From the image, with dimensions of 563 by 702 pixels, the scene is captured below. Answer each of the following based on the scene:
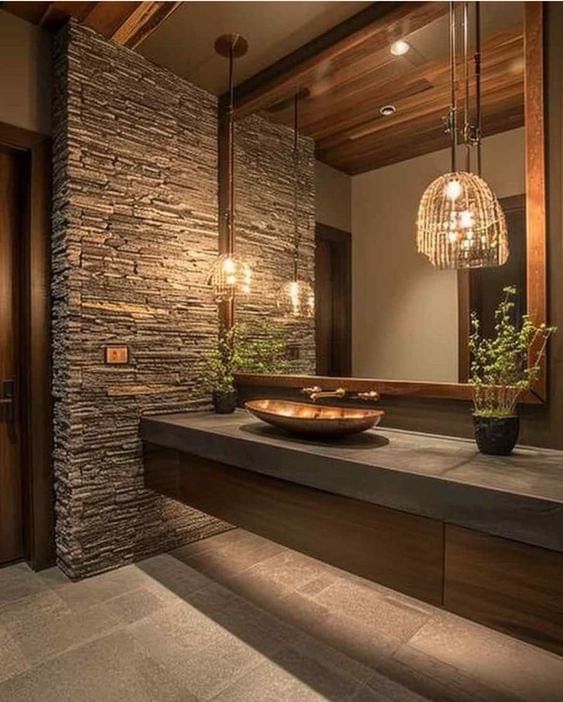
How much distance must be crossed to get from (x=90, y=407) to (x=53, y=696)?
4.00ft

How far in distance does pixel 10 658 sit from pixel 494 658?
6.08ft

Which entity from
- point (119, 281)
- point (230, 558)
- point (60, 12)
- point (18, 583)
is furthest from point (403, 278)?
point (18, 583)

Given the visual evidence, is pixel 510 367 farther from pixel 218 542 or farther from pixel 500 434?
pixel 218 542

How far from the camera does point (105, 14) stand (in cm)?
Result: 226

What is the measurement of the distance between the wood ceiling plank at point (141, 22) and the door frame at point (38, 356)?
2.17 feet

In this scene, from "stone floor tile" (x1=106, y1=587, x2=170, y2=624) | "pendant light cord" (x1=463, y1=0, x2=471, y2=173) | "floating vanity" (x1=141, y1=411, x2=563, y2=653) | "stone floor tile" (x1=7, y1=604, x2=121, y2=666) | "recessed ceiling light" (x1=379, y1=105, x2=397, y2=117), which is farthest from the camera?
"recessed ceiling light" (x1=379, y1=105, x2=397, y2=117)

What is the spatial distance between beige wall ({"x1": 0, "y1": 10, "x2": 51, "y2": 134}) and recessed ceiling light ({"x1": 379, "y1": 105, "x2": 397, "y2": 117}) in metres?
1.72

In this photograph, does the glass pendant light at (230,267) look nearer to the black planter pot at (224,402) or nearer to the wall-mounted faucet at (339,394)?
the black planter pot at (224,402)

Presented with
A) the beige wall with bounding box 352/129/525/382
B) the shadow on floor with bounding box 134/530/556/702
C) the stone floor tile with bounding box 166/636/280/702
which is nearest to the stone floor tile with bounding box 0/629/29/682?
the stone floor tile with bounding box 166/636/280/702

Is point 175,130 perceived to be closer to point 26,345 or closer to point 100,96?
point 100,96

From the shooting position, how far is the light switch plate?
2.45m

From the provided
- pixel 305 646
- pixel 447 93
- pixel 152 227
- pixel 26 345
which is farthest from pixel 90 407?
pixel 447 93

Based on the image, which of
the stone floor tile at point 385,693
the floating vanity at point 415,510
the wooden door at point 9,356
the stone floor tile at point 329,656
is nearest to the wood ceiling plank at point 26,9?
the wooden door at point 9,356

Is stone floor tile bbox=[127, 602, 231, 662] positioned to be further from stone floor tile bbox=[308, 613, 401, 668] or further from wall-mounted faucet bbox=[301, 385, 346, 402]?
wall-mounted faucet bbox=[301, 385, 346, 402]
